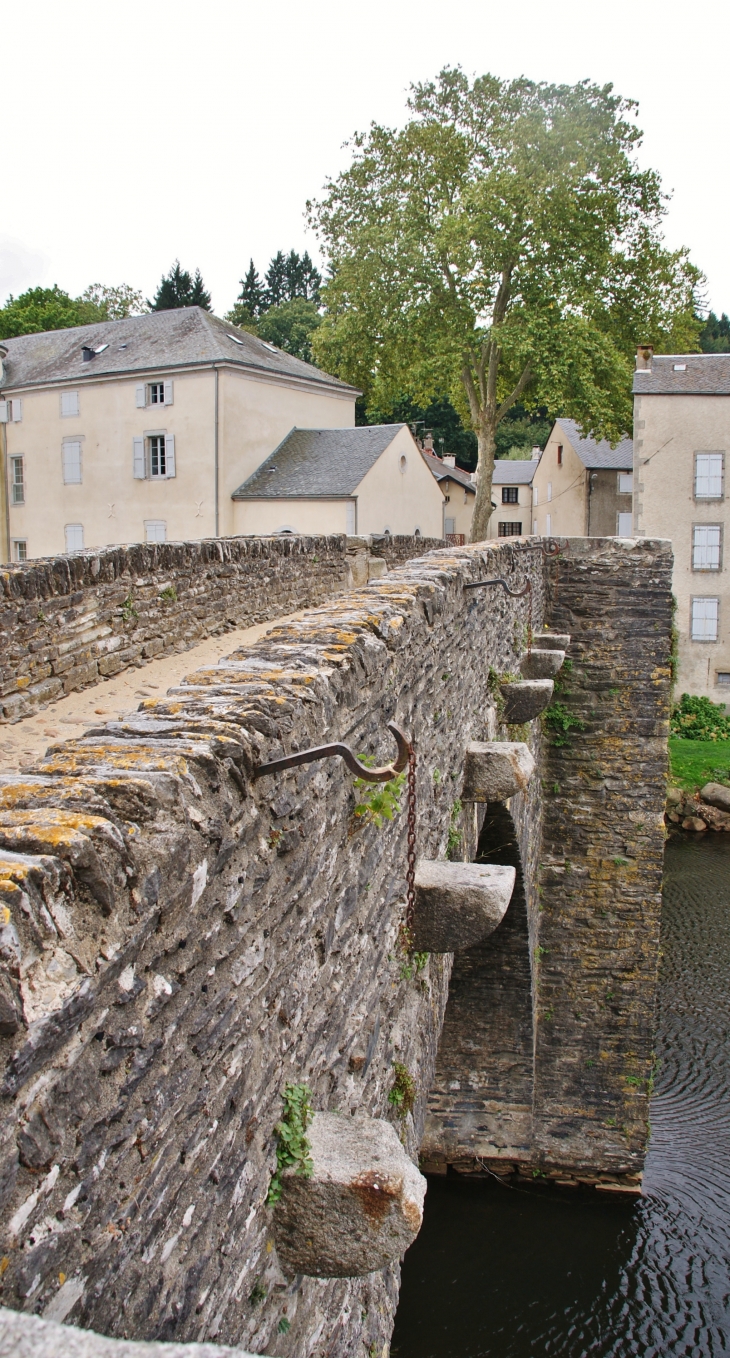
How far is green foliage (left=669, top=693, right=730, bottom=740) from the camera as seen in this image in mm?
27172

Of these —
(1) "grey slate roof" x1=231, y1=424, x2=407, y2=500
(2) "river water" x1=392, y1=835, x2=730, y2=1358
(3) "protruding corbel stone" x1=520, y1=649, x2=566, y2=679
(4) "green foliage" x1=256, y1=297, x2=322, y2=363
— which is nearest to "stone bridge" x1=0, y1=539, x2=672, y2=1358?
(3) "protruding corbel stone" x1=520, y1=649, x2=566, y2=679

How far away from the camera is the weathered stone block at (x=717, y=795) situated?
24.1m

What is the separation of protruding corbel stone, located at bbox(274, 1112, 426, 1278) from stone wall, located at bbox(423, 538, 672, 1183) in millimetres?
7729

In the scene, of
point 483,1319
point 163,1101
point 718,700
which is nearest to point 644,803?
point 483,1319

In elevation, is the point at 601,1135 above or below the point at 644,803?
below

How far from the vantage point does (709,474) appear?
27234 millimetres

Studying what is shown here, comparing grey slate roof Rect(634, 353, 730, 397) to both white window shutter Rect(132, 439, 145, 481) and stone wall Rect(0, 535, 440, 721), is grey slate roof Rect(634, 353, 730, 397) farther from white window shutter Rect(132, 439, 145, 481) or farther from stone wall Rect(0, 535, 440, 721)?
stone wall Rect(0, 535, 440, 721)

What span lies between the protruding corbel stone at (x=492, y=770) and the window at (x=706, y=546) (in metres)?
23.8

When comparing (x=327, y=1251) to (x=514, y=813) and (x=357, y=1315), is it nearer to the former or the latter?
(x=357, y=1315)

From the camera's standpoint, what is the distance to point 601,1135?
34.1ft

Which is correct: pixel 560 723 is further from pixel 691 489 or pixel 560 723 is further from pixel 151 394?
pixel 151 394

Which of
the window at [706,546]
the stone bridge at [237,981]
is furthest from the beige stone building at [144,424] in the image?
the stone bridge at [237,981]

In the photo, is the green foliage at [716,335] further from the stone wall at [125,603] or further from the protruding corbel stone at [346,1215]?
the protruding corbel stone at [346,1215]

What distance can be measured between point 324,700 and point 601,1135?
31.0 feet
